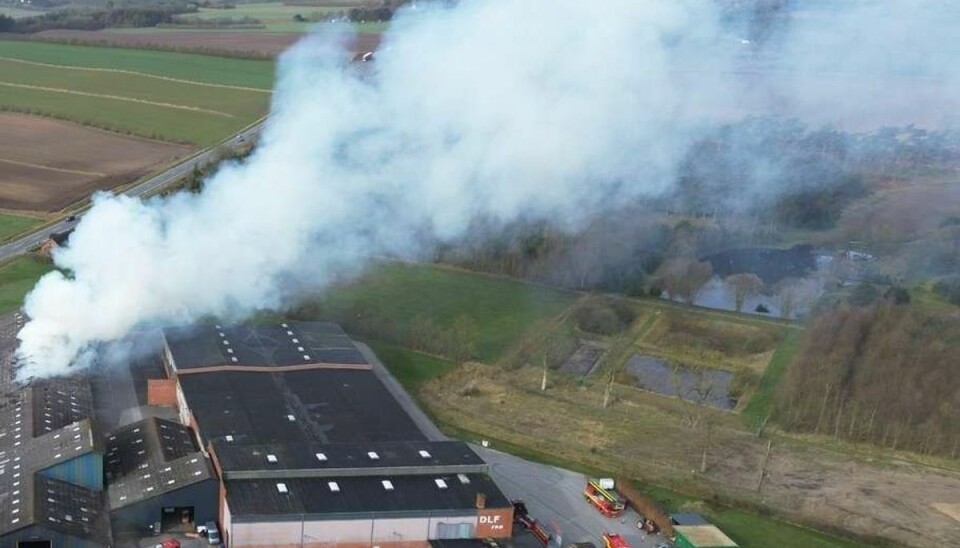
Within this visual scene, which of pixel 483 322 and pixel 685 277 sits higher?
pixel 685 277

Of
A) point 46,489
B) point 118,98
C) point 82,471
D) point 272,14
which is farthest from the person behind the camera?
point 272,14

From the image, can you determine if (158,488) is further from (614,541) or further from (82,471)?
(614,541)

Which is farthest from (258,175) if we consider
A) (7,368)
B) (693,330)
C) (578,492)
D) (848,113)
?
(693,330)

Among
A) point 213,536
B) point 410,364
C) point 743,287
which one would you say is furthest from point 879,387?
point 213,536

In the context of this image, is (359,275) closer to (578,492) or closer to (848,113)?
(578,492)

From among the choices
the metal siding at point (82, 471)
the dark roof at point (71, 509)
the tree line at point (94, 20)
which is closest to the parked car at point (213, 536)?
the dark roof at point (71, 509)
